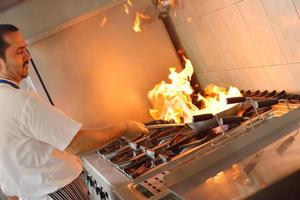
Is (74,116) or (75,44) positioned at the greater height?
(75,44)

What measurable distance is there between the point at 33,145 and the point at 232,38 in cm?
96

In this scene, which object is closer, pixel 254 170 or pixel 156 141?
pixel 254 170

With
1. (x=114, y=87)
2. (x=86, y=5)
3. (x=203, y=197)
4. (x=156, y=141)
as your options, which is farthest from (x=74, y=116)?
(x=203, y=197)

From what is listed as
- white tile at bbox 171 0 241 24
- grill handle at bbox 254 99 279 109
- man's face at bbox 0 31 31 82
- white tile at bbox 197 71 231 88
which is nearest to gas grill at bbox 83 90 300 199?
grill handle at bbox 254 99 279 109

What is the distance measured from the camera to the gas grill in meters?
1.27

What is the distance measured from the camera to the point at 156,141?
1.80 m

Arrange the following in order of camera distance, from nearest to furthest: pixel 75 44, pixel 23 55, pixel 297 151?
pixel 297 151 < pixel 23 55 < pixel 75 44

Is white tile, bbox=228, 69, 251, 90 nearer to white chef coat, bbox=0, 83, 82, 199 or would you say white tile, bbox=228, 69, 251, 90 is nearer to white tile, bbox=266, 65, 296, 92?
white tile, bbox=266, 65, 296, 92

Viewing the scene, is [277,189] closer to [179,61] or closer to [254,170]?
[254,170]

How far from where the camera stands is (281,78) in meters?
1.68

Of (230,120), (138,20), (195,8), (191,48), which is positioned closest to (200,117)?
(230,120)

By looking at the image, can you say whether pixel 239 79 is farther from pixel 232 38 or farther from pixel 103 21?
pixel 103 21

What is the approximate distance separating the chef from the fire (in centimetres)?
40

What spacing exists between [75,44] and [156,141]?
2.95ft
